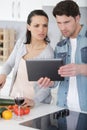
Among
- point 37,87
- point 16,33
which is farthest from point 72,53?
point 16,33

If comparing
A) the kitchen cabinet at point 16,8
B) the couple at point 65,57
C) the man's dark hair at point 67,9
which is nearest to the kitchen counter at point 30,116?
the couple at point 65,57

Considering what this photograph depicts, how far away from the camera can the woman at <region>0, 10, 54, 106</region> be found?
8.26ft

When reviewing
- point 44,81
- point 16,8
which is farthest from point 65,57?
point 16,8

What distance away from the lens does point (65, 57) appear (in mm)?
2605

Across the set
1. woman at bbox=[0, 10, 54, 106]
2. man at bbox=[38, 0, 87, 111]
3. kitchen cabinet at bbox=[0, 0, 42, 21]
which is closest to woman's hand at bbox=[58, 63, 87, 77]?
man at bbox=[38, 0, 87, 111]

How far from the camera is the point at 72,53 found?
258cm

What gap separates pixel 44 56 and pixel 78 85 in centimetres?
36

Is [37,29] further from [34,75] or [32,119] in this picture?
[32,119]

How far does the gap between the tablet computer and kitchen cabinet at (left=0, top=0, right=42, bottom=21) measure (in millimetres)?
1288

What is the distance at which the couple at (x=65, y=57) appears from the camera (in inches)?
95.8

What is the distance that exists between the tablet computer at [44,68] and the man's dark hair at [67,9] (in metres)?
0.61

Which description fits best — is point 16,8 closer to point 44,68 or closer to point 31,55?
point 31,55

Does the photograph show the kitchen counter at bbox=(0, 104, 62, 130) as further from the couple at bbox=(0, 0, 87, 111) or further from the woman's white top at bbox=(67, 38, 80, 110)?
the woman's white top at bbox=(67, 38, 80, 110)

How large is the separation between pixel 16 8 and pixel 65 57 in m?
1.32
